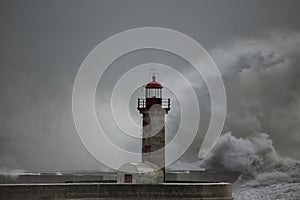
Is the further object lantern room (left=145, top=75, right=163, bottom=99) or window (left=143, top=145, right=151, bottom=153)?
lantern room (left=145, top=75, right=163, bottom=99)

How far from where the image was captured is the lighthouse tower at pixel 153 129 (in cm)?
2433

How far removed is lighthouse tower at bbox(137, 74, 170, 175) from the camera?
79.8 feet

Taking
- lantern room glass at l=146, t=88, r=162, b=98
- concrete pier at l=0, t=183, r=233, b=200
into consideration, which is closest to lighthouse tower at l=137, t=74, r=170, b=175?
lantern room glass at l=146, t=88, r=162, b=98

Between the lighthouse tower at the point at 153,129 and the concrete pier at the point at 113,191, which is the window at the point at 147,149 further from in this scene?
the concrete pier at the point at 113,191

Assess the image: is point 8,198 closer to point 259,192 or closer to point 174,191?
point 174,191

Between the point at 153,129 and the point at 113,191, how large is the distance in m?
4.70

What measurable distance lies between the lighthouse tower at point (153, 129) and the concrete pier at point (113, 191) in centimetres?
346

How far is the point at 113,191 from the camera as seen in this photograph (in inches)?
799

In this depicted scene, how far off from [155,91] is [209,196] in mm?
5946

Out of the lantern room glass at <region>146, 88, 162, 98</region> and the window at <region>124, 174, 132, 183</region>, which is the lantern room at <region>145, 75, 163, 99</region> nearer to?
the lantern room glass at <region>146, 88, 162, 98</region>

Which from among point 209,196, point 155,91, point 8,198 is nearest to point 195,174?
point 155,91

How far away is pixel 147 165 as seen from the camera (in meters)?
23.2

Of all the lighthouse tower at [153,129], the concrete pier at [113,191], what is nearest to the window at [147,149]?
the lighthouse tower at [153,129]

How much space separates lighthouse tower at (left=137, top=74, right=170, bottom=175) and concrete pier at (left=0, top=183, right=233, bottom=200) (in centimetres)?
346
